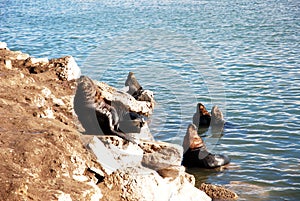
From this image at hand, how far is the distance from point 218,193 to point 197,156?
2.12m

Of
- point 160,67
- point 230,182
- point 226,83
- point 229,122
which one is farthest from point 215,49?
point 230,182

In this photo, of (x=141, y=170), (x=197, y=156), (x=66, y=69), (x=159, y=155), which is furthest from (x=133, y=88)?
(x=141, y=170)

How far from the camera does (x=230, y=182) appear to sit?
1205cm

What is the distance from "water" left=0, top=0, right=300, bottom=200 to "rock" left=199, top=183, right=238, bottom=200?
1.28ft

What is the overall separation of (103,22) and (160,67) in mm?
16025

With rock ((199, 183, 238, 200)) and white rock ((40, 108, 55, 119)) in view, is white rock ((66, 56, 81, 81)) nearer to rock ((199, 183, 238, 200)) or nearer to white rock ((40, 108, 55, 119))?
white rock ((40, 108, 55, 119))

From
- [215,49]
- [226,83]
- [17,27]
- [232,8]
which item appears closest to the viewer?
[226,83]

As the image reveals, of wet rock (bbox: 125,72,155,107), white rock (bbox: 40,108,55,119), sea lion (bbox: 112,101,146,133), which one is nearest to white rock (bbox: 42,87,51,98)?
white rock (bbox: 40,108,55,119)

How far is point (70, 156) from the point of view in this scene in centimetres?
830

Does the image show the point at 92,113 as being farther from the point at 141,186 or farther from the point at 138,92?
the point at 138,92

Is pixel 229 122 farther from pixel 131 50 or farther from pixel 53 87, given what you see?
pixel 131 50

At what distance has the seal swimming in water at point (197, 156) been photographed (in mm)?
12852

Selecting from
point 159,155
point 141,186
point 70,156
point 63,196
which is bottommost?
point 141,186

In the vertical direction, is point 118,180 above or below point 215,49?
above
